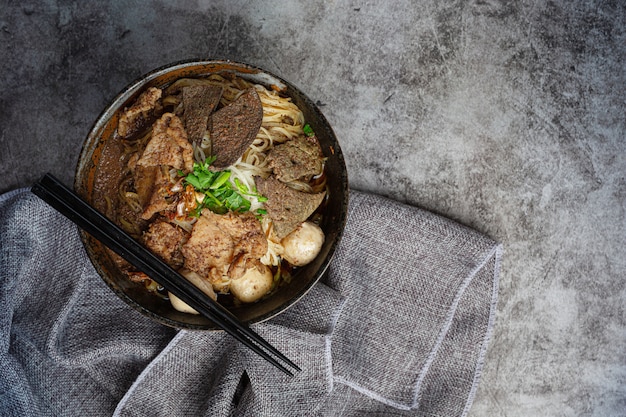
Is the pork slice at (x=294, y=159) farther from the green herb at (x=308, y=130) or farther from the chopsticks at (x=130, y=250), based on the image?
the chopsticks at (x=130, y=250)

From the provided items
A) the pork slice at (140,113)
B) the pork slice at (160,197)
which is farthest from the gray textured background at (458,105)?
the pork slice at (160,197)

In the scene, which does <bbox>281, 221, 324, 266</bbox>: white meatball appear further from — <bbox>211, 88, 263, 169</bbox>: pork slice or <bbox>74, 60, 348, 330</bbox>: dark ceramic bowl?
<bbox>211, 88, 263, 169</bbox>: pork slice

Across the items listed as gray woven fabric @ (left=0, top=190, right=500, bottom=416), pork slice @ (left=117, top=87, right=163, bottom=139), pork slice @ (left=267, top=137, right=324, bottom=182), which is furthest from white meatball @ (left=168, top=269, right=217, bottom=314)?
pork slice @ (left=117, top=87, right=163, bottom=139)

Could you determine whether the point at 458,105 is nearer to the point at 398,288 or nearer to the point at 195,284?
the point at 398,288

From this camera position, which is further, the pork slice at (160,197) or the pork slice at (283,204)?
the pork slice at (283,204)

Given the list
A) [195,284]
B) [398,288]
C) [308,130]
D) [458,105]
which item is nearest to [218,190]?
[195,284]

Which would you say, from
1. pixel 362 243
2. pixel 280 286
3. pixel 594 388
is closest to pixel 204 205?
pixel 280 286
